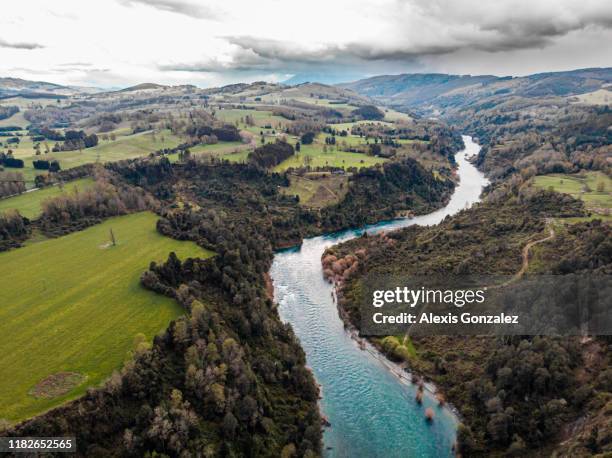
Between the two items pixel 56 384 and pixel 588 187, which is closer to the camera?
pixel 56 384

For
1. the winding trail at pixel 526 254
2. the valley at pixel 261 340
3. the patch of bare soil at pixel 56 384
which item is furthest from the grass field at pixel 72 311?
the winding trail at pixel 526 254

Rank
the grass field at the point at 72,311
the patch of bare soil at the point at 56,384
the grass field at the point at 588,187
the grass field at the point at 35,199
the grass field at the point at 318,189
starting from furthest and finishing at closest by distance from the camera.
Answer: the grass field at the point at 318,189 < the grass field at the point at 588,187 < the grass field at the point at 35,199 < the grass field at the point at 72,311 < the patch of bare soil at the point at 56,384

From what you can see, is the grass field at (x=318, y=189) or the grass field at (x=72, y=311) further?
the grass field at (x=318, y=189)

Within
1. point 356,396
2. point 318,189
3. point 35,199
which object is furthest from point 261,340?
point 318,189

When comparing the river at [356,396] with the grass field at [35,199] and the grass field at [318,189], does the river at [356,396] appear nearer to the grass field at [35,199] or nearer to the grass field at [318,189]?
the grass field at [318,189]

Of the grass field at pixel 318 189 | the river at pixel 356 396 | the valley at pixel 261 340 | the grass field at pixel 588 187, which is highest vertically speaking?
the grass field at pixel 588 187

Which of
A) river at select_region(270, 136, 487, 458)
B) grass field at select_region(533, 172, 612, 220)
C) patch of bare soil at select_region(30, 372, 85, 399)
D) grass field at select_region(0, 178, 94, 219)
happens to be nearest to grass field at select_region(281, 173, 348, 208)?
river at select_region(270, 136, 487, 458)

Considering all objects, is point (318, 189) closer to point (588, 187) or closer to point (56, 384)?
point (588, 187)

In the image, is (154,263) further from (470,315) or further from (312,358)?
(470,315)
